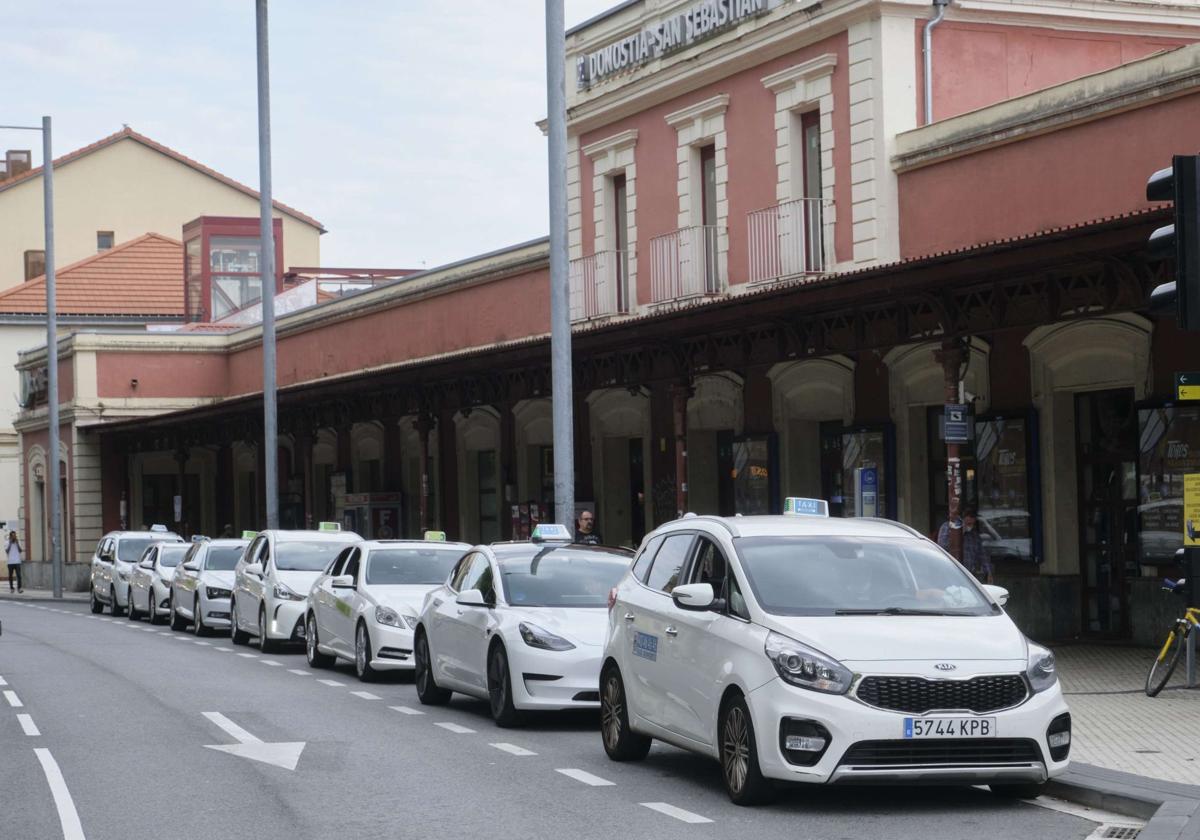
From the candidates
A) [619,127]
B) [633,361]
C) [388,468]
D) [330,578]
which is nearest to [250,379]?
[388,468]

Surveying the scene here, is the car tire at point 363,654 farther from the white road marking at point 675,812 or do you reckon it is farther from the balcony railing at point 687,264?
the balcony railing at point 687,264

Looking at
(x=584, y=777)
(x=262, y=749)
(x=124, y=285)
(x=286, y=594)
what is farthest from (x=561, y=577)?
(x=124, y=285)

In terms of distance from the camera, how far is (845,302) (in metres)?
20.8

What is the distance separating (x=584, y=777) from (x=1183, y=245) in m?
5.06

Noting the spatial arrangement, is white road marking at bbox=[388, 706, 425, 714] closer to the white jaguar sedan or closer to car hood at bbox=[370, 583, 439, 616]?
the white jaguar sedan

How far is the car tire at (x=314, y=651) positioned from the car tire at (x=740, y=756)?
12.3m

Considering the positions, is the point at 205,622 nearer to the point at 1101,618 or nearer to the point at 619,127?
the point at 619,127

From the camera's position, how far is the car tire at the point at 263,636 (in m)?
26.3

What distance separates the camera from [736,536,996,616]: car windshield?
11555mm

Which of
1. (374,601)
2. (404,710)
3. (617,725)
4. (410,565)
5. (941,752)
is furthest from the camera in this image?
(410,565)

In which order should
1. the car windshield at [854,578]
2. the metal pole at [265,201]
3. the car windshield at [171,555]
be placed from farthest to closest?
the car windshield at [171,555]
the metal pole at [265,201]
the car windshield at [854,578]

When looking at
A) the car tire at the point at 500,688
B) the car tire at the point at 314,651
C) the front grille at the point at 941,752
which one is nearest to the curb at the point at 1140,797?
the front grille at the point at 941,752

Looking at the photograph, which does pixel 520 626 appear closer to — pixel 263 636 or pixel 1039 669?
pixel 1039 669

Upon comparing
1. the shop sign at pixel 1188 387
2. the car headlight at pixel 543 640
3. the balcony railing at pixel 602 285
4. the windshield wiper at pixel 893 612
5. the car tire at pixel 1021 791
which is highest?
the balcony railing at pixel 602 285
